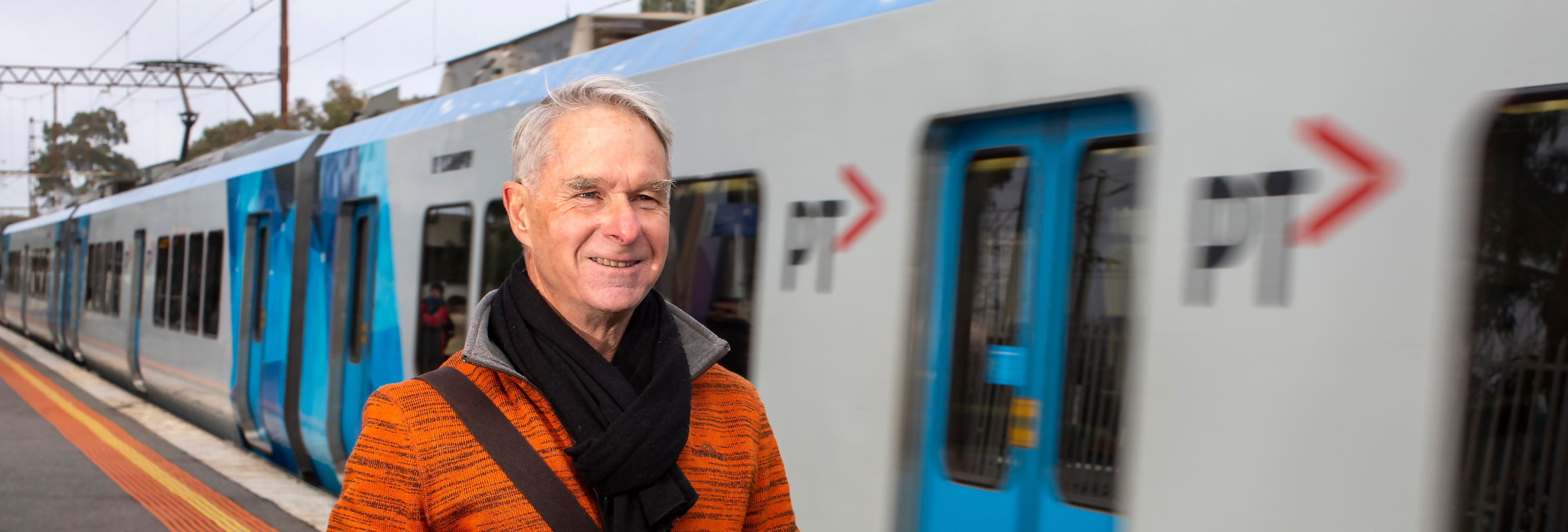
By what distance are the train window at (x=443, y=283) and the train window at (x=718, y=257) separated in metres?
1.70

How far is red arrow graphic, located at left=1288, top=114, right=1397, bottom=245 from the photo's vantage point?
2223 mm

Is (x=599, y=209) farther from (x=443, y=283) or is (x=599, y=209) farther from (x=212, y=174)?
(x=212, y=174)

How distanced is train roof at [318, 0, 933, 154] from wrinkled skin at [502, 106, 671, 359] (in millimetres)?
1308

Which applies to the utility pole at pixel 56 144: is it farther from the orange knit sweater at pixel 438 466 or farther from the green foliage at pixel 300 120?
the orange knit sweater at pixel 438 466

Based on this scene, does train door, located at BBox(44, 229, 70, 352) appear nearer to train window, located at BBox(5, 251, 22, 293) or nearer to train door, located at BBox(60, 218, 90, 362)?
train door, located at BBox(60, 218, 90, 362)

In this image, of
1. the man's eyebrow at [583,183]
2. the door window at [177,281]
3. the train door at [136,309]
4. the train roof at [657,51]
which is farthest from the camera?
the train door at [136,309]

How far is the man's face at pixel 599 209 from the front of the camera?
63.8 inches

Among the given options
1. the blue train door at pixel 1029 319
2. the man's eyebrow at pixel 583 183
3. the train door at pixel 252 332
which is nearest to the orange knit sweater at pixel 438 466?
the man's eyebrow at pixel 583 183

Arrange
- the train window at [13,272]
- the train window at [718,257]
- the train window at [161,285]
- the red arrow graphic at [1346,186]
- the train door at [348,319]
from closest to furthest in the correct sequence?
the red arrow graphic at [1346,186]
the train window at [718,257]
the train door at [348,319]
the train window at [161,285]
the train window at [13,272]

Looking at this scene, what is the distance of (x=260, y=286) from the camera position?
8.65 meters

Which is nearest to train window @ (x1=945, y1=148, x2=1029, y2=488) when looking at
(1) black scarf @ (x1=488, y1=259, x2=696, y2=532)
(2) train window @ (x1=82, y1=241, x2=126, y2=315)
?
(1) black scarf @ (x1=488, y1=259, x2=696, y2=532)

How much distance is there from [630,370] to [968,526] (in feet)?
5.28

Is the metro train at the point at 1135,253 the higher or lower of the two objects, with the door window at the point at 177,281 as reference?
higher

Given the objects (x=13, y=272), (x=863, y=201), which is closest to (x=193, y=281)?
(x=863, y=201)
